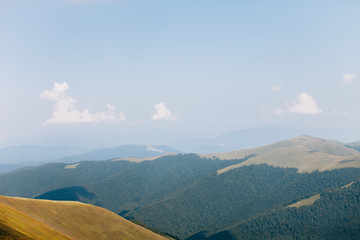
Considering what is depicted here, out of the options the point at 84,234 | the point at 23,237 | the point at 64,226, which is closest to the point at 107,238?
the point at 84,234

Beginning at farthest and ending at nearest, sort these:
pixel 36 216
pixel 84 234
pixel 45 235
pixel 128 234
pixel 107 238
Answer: pixel 128 234, pixel 107 238, pixel 84 234, pixel 36 216, pixel 45 235

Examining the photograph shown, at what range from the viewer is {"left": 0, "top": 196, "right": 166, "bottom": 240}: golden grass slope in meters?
121

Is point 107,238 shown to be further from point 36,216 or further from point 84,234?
point 36,216

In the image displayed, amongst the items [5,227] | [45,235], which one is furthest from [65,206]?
[5,227]

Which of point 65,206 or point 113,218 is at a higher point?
point 65,206

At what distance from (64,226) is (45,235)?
4746 cm

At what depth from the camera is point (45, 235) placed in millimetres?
110812

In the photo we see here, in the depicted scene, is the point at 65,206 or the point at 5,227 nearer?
the point at 5,227

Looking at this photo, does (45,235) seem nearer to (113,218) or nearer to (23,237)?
(23,237)

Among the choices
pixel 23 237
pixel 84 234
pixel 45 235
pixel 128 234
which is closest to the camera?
pixel 23 237

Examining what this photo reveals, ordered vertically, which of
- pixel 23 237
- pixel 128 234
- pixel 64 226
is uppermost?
pixel 23 237

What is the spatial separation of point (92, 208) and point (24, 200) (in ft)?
159

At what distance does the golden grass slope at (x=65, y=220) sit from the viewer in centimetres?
12119

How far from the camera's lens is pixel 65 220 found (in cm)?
16250
